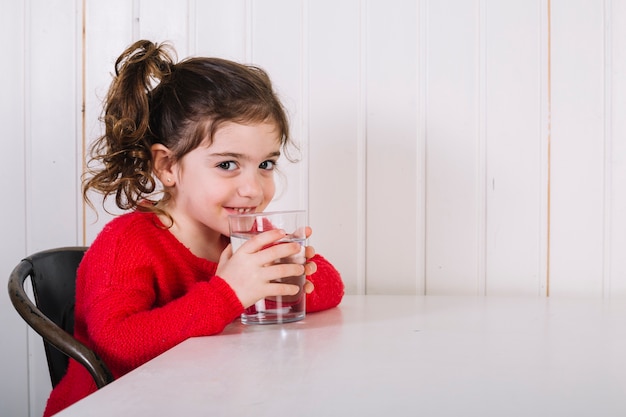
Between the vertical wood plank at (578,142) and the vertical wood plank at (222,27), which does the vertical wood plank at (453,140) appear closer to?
the vertical wood plank at (578,142)

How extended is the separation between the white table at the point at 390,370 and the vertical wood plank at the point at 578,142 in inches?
18.0

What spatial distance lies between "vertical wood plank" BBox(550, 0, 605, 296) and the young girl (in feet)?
1.84

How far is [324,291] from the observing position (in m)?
1.08

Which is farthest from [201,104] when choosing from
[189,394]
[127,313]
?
[189,394]

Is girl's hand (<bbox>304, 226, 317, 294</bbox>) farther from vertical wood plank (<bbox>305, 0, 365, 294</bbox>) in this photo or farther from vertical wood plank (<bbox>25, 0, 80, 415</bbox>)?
vertical wood plank (<bbox>25, 0, 80, 415</bbox>)

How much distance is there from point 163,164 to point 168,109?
3.7 inches

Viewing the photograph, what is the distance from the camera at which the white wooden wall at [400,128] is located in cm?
141

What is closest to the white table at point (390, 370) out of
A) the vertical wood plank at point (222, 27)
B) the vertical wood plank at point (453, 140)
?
the vertical wood plank at point (453, 140)

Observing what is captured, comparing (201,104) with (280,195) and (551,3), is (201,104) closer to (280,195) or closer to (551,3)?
(280,195)

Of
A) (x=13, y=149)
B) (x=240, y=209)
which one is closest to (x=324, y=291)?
(x=240, y=209)

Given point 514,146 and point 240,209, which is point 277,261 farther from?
point 514,146

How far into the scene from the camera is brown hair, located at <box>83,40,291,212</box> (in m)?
1.10

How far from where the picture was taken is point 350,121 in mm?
1449

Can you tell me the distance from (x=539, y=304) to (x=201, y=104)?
0.65 meters
